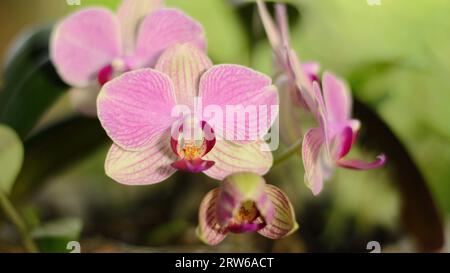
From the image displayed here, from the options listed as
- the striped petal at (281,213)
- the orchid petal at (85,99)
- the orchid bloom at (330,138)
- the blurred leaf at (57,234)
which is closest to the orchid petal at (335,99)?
the orchid bloom at (330,138)

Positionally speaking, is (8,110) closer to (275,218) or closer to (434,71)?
(275,218)

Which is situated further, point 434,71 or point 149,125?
point 434,71

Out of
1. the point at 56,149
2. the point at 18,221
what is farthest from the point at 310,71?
the point at 18,221

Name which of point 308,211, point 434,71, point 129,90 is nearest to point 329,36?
point 434,71

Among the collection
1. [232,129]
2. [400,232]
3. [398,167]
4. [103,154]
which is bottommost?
[400,232]

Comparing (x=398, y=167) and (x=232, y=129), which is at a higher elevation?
(x=232, y=129)
